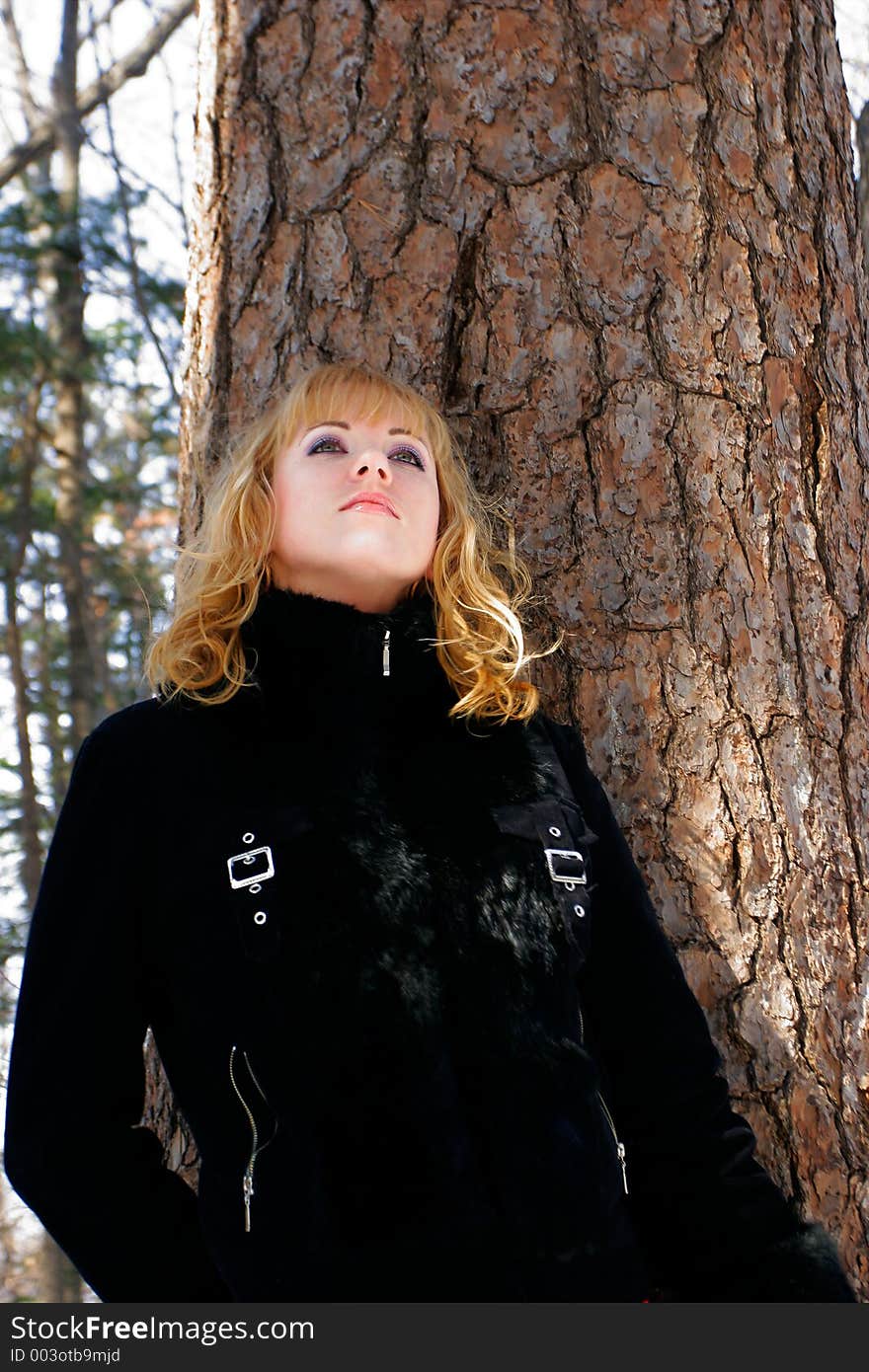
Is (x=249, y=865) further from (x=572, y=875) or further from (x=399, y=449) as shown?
(x=399, y=449)

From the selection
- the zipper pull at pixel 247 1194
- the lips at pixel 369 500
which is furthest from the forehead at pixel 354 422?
the zipper pull at pixel 247 1194

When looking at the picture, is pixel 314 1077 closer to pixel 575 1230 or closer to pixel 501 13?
pixel 575 1230

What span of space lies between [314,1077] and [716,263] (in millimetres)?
1771

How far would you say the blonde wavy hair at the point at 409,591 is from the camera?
214cm

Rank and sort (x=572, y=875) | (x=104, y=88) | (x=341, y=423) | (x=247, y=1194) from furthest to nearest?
(x=104, y=88) → (x=341, y=423) → (x=572, y=875) → (x=247, y=1194)

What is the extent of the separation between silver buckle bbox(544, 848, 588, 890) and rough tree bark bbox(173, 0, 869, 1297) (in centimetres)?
34

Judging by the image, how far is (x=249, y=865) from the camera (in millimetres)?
1862

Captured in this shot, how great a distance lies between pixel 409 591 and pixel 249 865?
68 centimetres

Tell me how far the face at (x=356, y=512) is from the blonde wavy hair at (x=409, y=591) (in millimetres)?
34

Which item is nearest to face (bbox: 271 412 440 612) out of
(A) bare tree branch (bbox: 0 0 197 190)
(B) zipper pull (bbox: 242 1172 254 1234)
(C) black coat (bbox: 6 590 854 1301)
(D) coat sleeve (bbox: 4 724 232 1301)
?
(C) black coat (bbox: 6 590 854 1301)

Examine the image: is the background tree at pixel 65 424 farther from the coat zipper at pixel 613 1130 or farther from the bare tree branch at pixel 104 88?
the coat zipper at pixel 613 1130

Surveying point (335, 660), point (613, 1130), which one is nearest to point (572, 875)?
point (613, 1130)

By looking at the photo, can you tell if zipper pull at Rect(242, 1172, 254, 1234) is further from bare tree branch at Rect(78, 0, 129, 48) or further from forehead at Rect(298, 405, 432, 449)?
bare tree branch at Rect(78, 0, 129, 48)

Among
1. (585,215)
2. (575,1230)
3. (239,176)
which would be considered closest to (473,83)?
(585,215)
